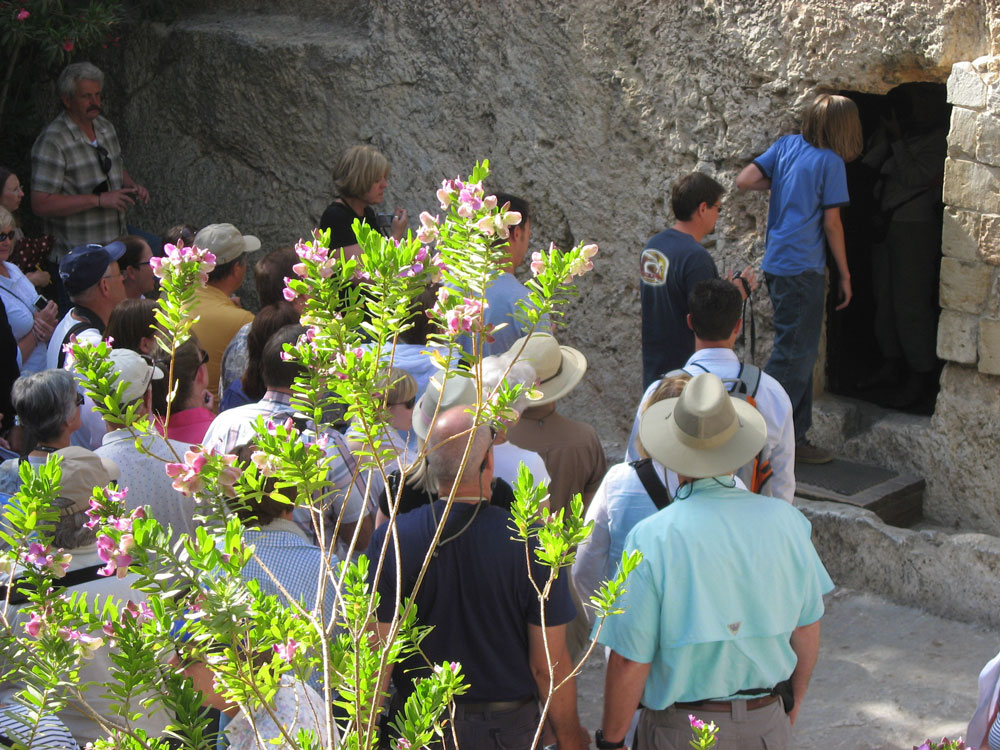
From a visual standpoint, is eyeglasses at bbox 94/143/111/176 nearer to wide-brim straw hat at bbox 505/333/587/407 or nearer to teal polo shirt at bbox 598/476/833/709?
wide-brim straw hat at bbox 505/333/587/407

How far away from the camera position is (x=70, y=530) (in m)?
2.58

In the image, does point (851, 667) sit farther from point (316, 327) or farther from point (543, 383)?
point (316, 327)

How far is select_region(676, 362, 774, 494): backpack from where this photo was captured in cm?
347

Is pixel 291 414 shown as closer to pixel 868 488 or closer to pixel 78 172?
pixel 868 488

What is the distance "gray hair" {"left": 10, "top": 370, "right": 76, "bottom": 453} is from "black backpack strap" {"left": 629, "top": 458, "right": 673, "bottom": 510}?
1.64 metres

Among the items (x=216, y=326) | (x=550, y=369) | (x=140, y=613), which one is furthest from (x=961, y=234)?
(x=140, y=613)

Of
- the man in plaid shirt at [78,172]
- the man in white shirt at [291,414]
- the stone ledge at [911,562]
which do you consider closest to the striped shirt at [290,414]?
the man in white shirt at [291,414]

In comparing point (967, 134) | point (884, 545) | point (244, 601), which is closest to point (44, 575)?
point (244, 601)

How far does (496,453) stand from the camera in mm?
3166

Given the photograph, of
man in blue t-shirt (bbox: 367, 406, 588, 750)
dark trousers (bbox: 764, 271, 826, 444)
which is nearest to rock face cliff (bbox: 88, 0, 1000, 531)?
dark trousers (bbox: 764, 271, 826, 444)

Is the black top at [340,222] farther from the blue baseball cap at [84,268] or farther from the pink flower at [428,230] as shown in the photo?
the pink flower at [428,230]

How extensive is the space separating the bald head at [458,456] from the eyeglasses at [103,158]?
4381 millimetres

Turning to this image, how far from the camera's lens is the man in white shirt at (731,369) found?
3527 millimetres

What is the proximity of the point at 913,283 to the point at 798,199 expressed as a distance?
1.13 m
